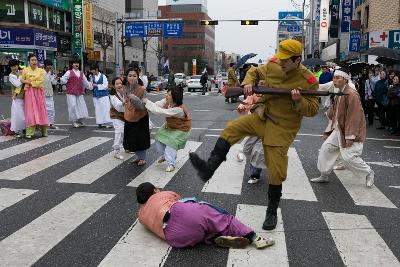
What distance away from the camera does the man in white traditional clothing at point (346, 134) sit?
5.97 metres

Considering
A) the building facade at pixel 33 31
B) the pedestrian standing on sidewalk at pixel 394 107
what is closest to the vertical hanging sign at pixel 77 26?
the building facade at pixel 33 31

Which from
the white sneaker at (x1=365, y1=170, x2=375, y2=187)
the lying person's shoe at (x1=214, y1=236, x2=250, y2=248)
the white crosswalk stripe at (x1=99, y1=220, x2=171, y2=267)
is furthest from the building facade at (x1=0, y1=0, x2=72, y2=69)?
the lying person's shoe at (x1=214, y1=236, x2=250, y2=248)

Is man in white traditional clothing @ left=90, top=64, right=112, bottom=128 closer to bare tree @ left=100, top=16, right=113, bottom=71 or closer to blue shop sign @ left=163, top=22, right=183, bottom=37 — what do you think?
blue shop sign @ left=163, top=22, right=183, bottom=37

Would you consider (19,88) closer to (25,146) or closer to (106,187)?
(25,146)

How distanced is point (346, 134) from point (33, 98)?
7.04 meters

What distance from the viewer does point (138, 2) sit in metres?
65.3

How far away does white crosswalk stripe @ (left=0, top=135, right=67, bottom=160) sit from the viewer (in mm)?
8133

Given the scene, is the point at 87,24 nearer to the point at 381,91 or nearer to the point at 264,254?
the point at 381,91

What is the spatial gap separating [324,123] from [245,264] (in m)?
10.9

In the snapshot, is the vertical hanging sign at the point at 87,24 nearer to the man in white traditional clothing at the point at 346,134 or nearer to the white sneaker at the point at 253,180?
the white sneaker at the point at 253,180

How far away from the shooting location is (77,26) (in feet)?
120

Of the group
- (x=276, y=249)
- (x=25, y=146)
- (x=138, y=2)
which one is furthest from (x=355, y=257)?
(x=138, y=2)

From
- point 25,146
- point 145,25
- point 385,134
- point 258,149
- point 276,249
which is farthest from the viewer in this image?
point 145,25

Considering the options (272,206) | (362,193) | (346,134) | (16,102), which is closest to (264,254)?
(272,206)
